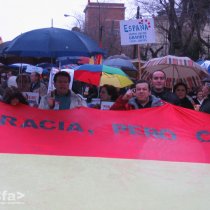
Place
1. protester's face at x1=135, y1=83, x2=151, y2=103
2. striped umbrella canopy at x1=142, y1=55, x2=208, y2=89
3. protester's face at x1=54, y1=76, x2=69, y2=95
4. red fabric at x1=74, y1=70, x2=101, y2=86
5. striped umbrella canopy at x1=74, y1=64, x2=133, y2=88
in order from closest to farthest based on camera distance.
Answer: protester's face at x1=135, y1=83, x2=151, y2=103, protester's face at x1=54, y1=76, x2=69, y2=95, striped umbrella canopy at x1=142, y1=55, x2=208, y2=89, striped umbrella canopy at x1=74, y1=64, x2=133, y2=88, red fabric at x1=74, y1=70, x2=101, y2=86

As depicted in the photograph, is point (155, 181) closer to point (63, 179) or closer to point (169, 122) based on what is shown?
point (63, 179)

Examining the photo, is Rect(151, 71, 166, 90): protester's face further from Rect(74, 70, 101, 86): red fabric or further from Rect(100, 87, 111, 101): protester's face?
Rect(74, 70, 101, 86): red fabric

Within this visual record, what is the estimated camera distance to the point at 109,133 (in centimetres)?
557

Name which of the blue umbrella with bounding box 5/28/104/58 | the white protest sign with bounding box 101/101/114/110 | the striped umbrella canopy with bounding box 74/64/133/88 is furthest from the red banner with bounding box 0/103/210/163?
the striped umbrella canopy with bounding box 74/64/133/88

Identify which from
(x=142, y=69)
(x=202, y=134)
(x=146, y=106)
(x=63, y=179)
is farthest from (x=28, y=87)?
(x=63, y=179)

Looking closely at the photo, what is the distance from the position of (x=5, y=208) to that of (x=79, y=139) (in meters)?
1.80

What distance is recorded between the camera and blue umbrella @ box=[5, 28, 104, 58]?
6867mm

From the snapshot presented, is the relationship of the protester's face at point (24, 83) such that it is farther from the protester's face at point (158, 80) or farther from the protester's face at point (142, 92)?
the protester's face at point (142, 92)

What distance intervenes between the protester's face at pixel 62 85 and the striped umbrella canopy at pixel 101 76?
381cm

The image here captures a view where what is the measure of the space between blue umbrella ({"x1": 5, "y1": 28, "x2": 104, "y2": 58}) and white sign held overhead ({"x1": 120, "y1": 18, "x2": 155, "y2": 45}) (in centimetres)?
387

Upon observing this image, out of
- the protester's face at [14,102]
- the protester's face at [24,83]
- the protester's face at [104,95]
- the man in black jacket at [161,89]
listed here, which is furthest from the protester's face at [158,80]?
the protester's face at [24,83]

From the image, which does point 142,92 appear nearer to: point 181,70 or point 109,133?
point 109,133

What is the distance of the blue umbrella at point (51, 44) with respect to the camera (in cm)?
687

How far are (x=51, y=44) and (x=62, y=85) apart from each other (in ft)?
2.45
